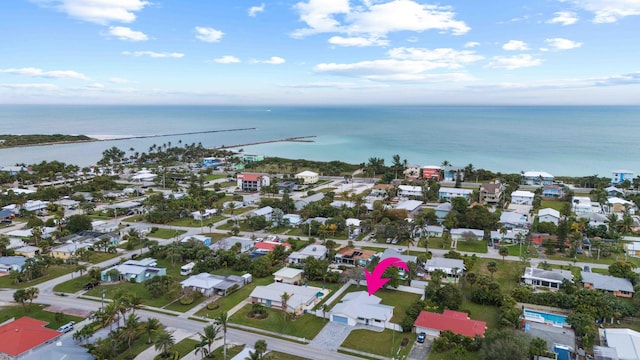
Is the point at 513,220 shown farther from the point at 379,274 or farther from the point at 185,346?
the point at 185,346

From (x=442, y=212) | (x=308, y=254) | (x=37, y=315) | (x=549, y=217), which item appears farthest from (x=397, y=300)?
(x=549, y=217)

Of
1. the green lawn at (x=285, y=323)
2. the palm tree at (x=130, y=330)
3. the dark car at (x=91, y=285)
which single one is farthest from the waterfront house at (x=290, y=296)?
the dark car at (x=91, y=285)

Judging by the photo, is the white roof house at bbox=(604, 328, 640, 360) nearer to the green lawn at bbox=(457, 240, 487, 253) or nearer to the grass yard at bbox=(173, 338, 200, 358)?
the green lawn at bbox=(457, 240, 487, 253)

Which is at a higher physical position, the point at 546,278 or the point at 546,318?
the point at 546,278

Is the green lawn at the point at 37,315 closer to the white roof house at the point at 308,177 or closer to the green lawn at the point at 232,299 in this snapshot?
the green lawn at the point at 232,299

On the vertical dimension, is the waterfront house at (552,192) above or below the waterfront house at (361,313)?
above

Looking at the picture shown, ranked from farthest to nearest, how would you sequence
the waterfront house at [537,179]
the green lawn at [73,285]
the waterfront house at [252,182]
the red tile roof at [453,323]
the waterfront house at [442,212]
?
the waterfront house at [537,179] < the waterfront house at [252,182] < the waterfront house at [442,212] < the green lawn at [73,285] < the red tile roof at [453,323]

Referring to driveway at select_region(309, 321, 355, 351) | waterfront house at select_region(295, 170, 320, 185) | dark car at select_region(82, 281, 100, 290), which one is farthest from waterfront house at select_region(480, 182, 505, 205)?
dark car at select_region(82, 281, 100, 290)
